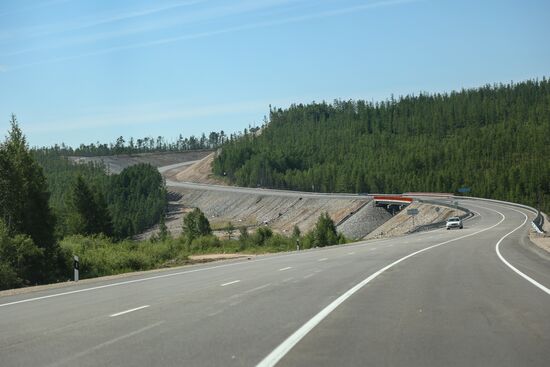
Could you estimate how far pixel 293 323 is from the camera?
10.2m

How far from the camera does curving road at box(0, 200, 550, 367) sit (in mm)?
7652

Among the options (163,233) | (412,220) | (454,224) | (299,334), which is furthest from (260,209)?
(299,334)

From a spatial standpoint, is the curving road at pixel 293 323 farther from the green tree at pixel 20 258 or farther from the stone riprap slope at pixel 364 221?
the stone riprap slope at pixel 364 221

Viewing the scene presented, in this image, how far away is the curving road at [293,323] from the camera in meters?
7.65

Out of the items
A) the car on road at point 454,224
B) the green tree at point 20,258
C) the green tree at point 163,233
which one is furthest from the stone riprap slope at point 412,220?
the green tree at point 20,258

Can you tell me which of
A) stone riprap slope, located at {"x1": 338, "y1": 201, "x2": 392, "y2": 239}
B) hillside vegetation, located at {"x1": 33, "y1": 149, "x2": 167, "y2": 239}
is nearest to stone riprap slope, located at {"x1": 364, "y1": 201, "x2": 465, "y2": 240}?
stone riprap slope, located at {"x1": 338, "y1": 201, "x2": 392, "y2": 239}

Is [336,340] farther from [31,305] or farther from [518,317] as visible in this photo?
[31,305]

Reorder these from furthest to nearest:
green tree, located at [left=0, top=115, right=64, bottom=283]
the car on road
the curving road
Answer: the car on road → green tree, located at [left=0, top=115, right=64, bottom=283] → the curving road

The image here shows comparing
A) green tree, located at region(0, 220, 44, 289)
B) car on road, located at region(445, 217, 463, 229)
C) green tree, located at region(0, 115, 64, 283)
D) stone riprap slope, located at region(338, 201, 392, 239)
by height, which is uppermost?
green tree, located at region(0, 115, 64, 283)

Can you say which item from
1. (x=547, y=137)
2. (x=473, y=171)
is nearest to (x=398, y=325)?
(x=473, y=171)

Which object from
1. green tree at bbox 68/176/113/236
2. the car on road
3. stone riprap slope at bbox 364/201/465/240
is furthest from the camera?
stone riprap slope at bbox 364/201/465/240

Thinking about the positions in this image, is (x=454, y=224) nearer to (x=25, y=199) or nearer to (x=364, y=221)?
(x=364, y=221)

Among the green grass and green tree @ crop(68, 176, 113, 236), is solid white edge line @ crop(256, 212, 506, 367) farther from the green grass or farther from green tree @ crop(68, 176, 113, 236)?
green tree @ crop(68, 176, 113, 236)

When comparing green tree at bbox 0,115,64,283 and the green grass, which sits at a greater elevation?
green tree at bbox 0,115,64,283
